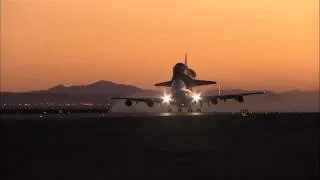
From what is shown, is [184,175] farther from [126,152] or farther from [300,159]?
[126,152]

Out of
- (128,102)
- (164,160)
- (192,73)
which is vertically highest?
(192,73)

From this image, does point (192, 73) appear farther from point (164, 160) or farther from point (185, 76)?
point (164, 160)

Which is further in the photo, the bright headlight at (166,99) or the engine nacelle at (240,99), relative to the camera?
the bright headlight at (166,99)

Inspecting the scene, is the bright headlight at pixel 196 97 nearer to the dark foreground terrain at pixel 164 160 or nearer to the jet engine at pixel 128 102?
the jet engine at pixel 128 102

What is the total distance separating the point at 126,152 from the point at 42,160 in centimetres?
436

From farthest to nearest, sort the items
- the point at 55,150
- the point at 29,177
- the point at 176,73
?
the point at 176,73 → the point at 55,150 → the point at 29,177

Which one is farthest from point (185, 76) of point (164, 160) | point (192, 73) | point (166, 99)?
point (164, 160)

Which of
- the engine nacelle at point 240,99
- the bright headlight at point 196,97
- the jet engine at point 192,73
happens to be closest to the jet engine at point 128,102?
the bright headlight at point 196,97

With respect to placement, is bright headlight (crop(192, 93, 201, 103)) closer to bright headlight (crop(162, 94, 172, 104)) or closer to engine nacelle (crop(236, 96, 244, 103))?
bright headlight (crop(162, 94, 172, 104))

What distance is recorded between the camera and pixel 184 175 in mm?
16938

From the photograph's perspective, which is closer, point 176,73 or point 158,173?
point 158,173

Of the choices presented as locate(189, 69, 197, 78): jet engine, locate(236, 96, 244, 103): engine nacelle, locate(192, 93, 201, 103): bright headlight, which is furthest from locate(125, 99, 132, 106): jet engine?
locate(189, 69, 197, 78): jet engine

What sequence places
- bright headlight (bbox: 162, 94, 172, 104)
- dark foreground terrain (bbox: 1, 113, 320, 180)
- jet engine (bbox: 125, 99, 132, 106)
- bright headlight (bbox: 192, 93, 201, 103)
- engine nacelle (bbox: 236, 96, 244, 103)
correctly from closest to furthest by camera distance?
1. dark foreground terrain (bbox: 1, 113, 320, 180)
2. engine nacelle (bbox: 236, 96, 244, 103)
3. jet engine (bbox: 125, 99, 132, 106)
4. bright headlight (bbox: 162, 94, 172, 104)
5. bright headlight (bbox: 192, 93, 201, 103)

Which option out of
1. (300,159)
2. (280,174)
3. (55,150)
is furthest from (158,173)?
(55,150)
